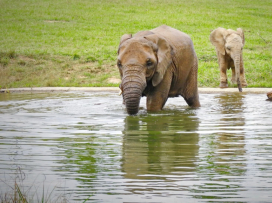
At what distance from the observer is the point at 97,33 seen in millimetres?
25969

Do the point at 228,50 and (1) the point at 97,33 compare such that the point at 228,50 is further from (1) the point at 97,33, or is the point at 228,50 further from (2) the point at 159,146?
(1) the point at 97,33

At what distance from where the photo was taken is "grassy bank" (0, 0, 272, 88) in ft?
54.4

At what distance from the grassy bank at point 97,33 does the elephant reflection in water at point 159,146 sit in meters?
7.32

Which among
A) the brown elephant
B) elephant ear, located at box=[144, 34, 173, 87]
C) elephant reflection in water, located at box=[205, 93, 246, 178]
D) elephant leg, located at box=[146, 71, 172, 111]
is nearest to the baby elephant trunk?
the brown elephant

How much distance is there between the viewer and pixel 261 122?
7609 millimetres

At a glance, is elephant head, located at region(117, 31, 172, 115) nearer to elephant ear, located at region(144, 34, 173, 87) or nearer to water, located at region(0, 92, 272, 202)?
elephant ear, located at region(144, 34, 173, 87)

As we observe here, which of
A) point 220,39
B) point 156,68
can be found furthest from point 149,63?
point 220,39

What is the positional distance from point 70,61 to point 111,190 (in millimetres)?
14487

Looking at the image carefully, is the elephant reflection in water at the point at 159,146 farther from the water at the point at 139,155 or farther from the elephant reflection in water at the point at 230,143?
the elephant reflection in water at the point at 230,143

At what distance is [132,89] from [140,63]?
51 centimetres

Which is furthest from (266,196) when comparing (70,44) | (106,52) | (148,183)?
(70,44)

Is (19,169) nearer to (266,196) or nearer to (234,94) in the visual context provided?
(266,196)

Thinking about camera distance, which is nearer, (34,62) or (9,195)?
(9,195)

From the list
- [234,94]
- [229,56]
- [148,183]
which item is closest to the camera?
[148,183]
